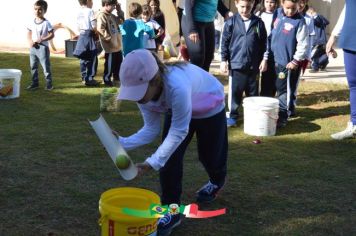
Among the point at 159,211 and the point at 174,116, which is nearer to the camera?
the point at 159,211

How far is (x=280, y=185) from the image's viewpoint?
4.53 m

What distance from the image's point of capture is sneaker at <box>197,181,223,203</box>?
409cm

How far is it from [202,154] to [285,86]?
3.04 metres

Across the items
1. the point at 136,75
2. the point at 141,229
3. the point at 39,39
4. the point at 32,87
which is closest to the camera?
the point at 136,75

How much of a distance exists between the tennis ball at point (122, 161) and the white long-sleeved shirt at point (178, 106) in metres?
0.16

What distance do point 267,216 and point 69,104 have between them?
4.32m

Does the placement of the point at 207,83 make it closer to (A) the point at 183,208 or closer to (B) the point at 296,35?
(A) the point at 183,208

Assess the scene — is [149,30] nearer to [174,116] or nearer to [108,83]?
[108,83]

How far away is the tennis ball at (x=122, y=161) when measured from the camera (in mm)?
2984

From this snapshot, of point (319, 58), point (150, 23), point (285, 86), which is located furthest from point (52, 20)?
point (285, 86)

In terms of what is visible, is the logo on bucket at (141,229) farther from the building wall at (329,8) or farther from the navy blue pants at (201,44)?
the building wall at (329,8)

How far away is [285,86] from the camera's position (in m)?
6.66

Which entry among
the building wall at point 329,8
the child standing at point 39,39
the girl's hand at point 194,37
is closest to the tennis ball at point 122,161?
the girl's hand at point 194,37

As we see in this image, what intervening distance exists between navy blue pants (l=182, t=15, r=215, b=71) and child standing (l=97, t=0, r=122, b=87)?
3032 millimetres
